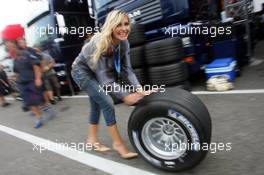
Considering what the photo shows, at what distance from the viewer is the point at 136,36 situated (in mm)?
6262

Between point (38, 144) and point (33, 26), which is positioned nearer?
point (38, 144)

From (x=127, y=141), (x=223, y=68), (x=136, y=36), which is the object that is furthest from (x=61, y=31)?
(x=127, y=141)

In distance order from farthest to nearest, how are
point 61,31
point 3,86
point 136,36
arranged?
point 3,86, point 61,31, point 136,36

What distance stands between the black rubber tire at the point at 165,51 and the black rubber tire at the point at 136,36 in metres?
0.44

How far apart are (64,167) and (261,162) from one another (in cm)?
211

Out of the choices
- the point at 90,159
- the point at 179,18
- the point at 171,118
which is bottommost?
the point at 90,159

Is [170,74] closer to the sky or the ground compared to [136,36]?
closer to the ground

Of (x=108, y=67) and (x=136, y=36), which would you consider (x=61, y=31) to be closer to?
(x=136, y=36)

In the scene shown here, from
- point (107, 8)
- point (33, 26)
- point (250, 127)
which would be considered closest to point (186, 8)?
point (107, 8)

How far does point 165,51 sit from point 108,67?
262cm

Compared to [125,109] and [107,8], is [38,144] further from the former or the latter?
[107,8]

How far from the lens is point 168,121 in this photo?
3.05 metres

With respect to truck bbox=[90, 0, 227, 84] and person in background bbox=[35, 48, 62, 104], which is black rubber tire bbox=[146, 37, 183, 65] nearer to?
truck bbox=[90, 0, 227, 84]

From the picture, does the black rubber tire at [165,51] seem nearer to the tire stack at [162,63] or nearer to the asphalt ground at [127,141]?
the tire stack at [162,63]
